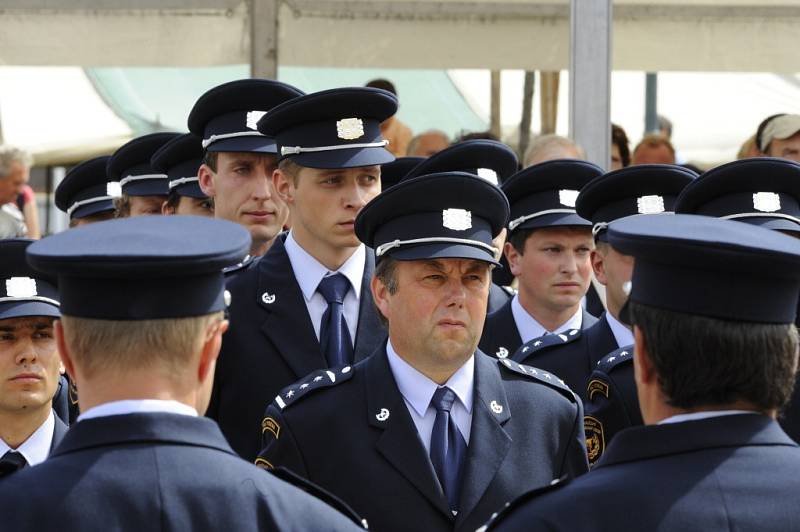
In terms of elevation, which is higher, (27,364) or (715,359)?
(715,359)

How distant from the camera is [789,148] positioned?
779 cm

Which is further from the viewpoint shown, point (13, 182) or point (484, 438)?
point (13, 182)

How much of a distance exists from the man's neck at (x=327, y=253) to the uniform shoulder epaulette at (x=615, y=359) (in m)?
0.87

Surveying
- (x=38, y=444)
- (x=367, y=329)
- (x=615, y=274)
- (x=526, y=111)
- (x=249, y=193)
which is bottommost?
(x=38, y=444)

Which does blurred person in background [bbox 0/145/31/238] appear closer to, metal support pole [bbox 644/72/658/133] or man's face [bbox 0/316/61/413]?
metal support pole [bbox 644/72/658/133]

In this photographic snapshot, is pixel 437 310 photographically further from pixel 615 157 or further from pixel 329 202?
pixel 615 157

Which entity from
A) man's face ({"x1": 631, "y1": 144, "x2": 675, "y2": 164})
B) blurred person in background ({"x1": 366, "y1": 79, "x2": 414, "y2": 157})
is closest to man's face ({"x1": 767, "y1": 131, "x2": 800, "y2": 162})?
man's face ({"x1": 631, "y1": 144, "x2": 675, "y2": 164})

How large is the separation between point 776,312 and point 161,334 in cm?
114

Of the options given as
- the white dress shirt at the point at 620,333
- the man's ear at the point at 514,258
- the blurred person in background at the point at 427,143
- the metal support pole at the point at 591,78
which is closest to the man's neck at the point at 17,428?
the white dress shirt at the point at 620,333

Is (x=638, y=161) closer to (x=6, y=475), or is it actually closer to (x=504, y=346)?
(x=504, y=346)

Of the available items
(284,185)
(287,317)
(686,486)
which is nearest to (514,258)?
(284,185)

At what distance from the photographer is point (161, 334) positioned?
2809mm

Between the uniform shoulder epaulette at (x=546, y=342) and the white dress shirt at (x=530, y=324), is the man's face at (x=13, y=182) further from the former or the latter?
the uniform shoulder epaulette at (x=546, y=342)

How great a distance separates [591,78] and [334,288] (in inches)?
133
